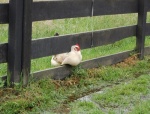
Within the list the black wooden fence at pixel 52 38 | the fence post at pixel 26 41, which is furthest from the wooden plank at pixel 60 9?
the fence post at pixel 26 41

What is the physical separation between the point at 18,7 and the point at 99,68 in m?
2.14

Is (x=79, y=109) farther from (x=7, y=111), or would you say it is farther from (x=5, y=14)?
(x=5, y=14)

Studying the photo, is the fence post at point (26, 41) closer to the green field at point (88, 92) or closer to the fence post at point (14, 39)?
the fence post at point (14, 39)

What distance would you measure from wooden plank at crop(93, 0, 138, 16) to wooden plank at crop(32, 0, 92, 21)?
0.71ft

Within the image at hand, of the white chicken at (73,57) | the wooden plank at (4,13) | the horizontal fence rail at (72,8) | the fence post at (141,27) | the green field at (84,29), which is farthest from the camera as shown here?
the green field at (84,29)

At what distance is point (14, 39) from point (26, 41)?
19cm

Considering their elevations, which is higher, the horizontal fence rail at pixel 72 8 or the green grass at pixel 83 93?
the horizontal fence rail at pixel 72 8

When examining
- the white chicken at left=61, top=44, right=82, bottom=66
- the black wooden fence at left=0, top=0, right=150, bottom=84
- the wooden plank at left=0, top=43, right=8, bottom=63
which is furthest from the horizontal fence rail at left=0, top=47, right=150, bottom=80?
the wooden plank at left=0, top=43, right=8, bottom=63

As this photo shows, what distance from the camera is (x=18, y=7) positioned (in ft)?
16.8

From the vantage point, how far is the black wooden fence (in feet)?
17.0

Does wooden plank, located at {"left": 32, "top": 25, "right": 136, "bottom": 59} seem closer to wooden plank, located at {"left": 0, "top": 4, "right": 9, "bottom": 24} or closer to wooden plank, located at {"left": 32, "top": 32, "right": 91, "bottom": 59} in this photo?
wooden plank, located at {"left": 32, "top": 32, "right": 91, "bottom": 59}

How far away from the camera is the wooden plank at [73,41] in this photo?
221 inches

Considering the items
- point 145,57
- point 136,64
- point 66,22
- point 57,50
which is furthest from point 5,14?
point 66,22

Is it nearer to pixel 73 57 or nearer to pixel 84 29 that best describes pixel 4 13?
pixel 73 57
